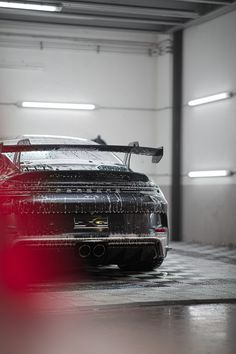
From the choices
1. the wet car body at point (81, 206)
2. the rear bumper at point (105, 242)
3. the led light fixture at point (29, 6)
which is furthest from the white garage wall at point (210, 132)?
the rear bumper at point (105, 242)

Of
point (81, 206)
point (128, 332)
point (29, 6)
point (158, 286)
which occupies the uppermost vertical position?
point (29, 6)

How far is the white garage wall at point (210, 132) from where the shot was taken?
13.7 meters

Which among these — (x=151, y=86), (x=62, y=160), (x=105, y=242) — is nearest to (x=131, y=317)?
(x=105, y=242)

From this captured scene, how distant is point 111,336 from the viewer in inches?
200

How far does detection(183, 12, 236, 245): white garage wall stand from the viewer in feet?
44.9

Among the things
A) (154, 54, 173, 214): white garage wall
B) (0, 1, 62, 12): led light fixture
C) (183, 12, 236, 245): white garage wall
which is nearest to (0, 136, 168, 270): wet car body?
(0, 1, 62, 12): led light fixture

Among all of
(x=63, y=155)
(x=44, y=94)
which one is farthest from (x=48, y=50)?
(x=63, y=155)

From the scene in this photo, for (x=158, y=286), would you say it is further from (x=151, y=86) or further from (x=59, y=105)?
(x=151, y=86)

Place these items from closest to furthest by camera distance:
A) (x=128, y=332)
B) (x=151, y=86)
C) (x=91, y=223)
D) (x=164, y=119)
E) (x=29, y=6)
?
(x=128, y=332)
(x=91, y=223)
(x=29, y=6)
(x=164, y=119)
(x=151, y=86)

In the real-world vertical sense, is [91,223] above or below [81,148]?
below

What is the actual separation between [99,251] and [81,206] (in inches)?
A: 24.9

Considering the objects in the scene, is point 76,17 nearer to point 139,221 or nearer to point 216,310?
point 139,221

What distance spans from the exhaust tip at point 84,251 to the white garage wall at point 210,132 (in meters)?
6.17

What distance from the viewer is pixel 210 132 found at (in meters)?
14.4
